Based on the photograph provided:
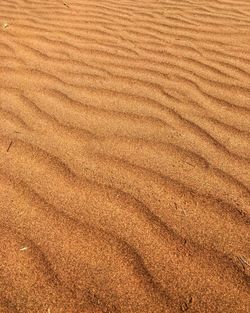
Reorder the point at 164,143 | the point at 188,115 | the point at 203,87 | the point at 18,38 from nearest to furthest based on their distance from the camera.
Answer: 1. the point at 164,143
2. the point at 188,115
3. the point at 203,87
4. the point at 18,38

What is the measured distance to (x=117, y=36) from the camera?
12.2 feet

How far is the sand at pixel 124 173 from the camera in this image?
1517 mm

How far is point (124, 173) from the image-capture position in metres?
2.04

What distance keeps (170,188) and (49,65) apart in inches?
62.3

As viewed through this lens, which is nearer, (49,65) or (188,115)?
(188,115)

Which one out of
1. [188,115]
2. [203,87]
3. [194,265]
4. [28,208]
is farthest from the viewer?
[203,87]

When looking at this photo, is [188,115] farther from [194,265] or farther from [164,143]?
[194,265]

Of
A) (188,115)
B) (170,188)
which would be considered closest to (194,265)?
(170,188)

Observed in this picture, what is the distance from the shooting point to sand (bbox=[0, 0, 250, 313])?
1.52 m

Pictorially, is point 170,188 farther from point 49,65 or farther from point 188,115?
point 49,65

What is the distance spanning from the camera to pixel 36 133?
231 cm

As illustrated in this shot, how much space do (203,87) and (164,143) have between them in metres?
0.76

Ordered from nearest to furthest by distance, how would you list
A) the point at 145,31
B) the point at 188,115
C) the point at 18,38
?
the point at 188,115 → the point at 18,38 → the point at 145,31

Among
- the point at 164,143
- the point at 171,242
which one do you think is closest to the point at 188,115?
the point at 164,143
